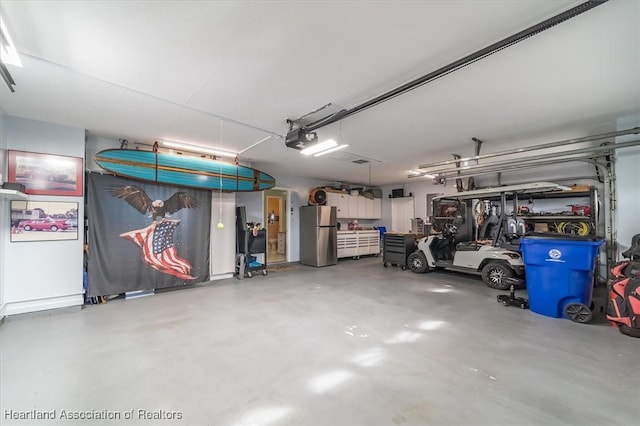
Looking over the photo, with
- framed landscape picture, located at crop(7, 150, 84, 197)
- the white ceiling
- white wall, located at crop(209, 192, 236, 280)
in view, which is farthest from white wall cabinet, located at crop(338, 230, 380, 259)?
framed landscape picture, located at crop(7, 150, 84, 197)

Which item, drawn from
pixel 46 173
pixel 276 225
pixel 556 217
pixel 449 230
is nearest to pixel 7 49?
pixel 46 173

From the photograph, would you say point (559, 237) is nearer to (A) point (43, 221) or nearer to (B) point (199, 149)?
(B) point (199, 149)

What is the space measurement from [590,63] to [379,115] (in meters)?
2.04

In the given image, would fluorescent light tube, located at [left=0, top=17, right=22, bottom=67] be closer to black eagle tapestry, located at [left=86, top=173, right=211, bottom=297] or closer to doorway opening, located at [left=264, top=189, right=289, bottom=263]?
black eagle tapestry, located at [left=86, top=173, right=211, bottom=297]

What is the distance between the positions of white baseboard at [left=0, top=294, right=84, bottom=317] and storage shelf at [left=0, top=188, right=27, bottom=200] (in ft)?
4.68

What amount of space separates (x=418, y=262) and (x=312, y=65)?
542 centimetres

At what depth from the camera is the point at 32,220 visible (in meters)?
3.61

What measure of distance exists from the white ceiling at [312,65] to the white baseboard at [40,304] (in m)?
2.60

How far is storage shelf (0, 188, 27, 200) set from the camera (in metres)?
2.97

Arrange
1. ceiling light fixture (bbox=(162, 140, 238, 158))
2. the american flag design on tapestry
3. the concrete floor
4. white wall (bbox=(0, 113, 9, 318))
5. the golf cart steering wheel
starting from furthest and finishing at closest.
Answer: the golf cart steering wheel < ceiling light fixture (bbox=(162, 140, 238, 158)) < the american flag design on tapestry < white wall (bbox=(0, 113, 9, 318)) < the concrete floor

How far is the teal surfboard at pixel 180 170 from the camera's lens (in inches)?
166

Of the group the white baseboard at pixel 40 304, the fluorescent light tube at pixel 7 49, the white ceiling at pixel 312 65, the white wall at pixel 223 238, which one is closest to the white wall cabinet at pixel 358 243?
the white wall at pixel 223 238

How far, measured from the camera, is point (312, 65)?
2348 millimetres

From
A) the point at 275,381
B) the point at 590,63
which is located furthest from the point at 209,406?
the point at 590,63
